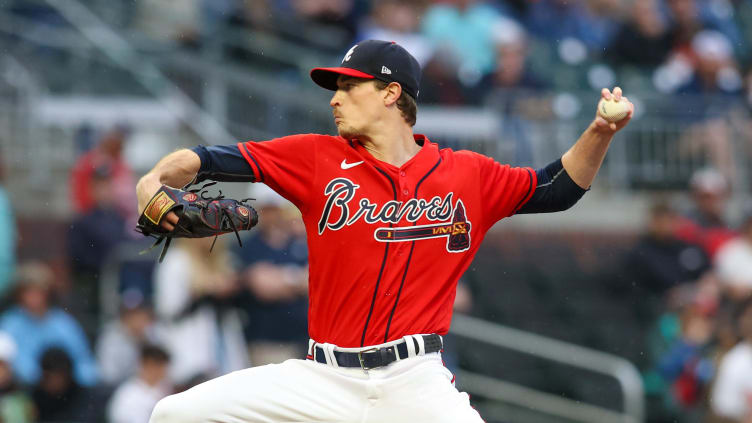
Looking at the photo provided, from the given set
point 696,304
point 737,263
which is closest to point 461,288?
point 696,304

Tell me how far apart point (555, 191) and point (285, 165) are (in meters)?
1.18

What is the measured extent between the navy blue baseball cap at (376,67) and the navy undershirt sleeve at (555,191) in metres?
0.70

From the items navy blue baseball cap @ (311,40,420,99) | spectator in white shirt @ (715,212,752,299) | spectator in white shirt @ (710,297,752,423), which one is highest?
navy blue baseball cap @ (311,40,420,99)

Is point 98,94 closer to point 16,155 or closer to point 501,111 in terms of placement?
point 16,155

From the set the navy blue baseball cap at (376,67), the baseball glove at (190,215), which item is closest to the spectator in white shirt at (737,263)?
the navy blue baseball cap at (376,67)

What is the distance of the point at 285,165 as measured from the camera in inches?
178

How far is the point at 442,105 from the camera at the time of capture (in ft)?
35.1

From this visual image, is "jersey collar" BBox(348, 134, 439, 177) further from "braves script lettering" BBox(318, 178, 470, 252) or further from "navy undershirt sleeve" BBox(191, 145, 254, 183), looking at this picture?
"navy undershirt sleeve" BBox(191, 145, 254, 183)

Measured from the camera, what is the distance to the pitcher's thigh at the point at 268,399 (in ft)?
13.8

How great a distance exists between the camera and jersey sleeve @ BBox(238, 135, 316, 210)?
4.49 meters

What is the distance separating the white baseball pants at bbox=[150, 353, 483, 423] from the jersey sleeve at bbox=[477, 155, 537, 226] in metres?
0.74

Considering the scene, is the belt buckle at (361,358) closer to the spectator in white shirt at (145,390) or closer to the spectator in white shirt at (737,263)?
the spectator in white shirt at (145,390)

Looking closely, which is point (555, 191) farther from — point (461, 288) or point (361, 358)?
point (461, 288)

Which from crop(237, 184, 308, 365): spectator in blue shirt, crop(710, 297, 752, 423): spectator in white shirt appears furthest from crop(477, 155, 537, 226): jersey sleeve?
crop(710, 297, 752, 423): spectator in white shirt
